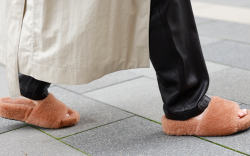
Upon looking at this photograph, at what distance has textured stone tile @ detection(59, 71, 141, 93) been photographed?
2.59m

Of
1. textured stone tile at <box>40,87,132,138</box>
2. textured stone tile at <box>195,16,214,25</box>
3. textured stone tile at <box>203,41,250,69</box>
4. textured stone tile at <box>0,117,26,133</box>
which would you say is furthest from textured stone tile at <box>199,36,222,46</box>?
textured stone tile at <box>0,117,26,133</box>

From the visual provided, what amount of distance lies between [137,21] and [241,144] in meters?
0.73

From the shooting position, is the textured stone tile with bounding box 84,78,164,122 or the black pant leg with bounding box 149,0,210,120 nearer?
the black pant leg with bounding box 149,0,210,120

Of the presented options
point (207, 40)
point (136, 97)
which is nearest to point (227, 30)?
point (207, 40)

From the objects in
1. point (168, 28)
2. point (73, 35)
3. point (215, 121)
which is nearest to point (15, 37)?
point (73, 35)

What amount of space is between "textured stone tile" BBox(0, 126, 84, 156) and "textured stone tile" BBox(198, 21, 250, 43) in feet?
8.61

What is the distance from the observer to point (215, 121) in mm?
1675

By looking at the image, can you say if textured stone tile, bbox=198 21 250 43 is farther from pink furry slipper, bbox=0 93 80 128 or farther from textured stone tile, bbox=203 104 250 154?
pink furry slipper, bbox=0 93 80 128

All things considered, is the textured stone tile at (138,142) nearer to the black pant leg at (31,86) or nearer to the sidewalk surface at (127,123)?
the sidewalk surface at (127,123)

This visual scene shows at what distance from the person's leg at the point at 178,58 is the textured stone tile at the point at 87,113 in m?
0.42

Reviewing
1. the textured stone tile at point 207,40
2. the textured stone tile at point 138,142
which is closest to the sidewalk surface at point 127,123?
the textured stone tile at point 138,142

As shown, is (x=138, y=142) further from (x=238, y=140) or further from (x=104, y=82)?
(x=104, y=82)

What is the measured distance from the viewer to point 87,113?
2111 millimetres

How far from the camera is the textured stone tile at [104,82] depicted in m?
2.59
